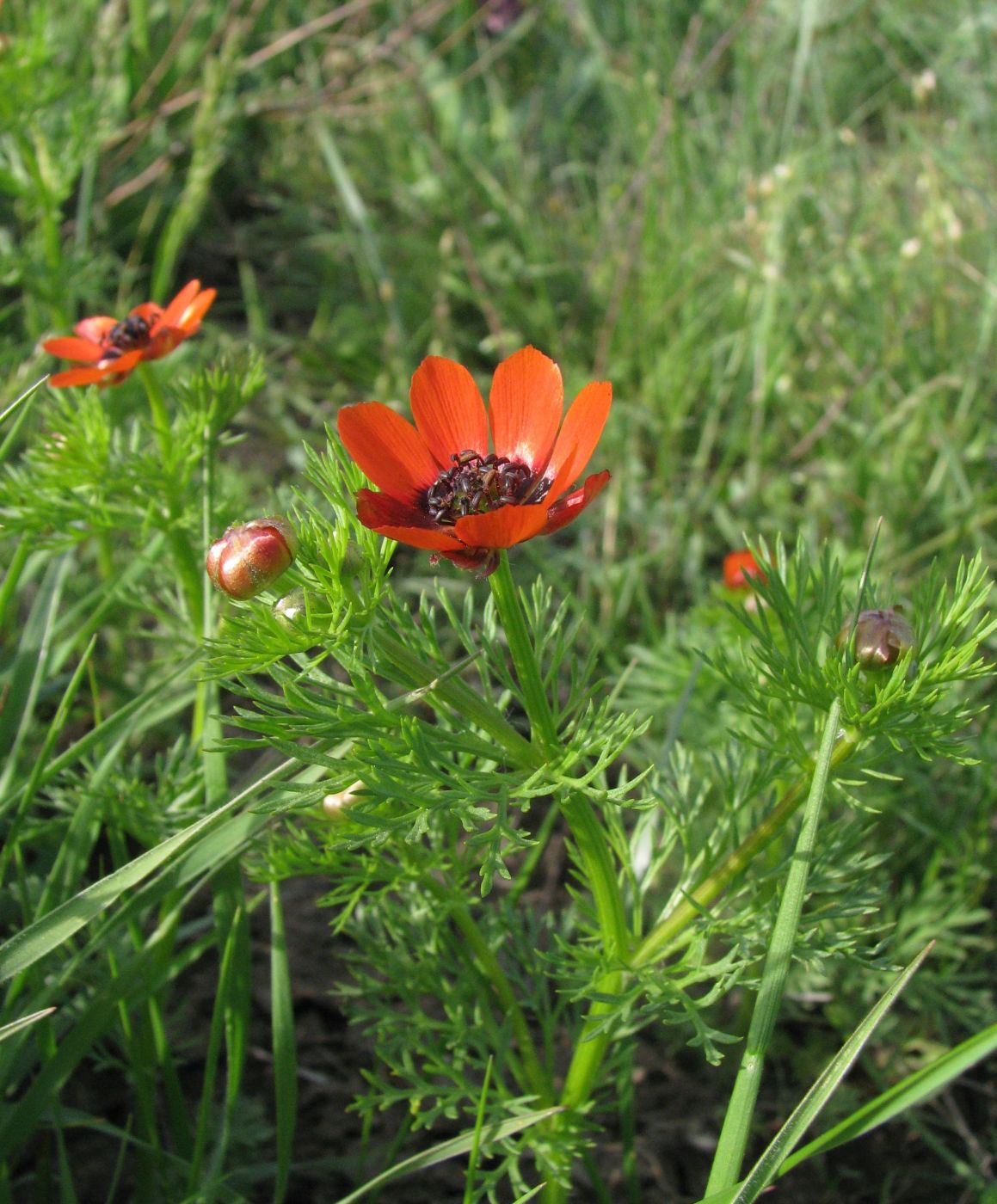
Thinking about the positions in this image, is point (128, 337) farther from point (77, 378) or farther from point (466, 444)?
point (466, 444)

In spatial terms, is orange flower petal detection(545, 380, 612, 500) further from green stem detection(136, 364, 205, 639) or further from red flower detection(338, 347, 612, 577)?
green stem detection(136, 364, 205, 639)

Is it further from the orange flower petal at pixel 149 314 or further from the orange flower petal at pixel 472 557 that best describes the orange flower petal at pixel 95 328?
the orange flower petal at pixel 472 557

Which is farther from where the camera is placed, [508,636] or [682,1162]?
[682,1162]

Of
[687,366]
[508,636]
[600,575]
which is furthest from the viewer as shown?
[687,366]

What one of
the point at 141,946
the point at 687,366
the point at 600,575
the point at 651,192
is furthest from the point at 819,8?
the point at 141,946

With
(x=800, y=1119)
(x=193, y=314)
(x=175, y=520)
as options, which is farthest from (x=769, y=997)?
(x=193, y=314)

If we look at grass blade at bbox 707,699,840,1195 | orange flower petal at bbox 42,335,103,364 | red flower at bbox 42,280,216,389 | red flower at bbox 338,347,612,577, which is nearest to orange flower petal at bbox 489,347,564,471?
red flower at bbox 338,347,612,577

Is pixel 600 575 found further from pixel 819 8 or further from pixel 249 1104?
pixel 819 8
